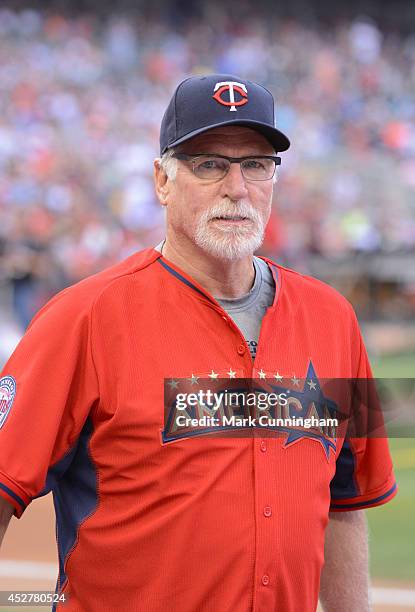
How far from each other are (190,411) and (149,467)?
0.56 feet

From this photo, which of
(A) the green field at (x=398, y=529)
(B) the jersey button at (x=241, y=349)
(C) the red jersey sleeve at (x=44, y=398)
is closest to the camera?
(C) the red jersey sleeve at (x=44, y=398)

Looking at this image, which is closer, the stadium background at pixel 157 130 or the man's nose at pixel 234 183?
the man's nose at pixel 234 183

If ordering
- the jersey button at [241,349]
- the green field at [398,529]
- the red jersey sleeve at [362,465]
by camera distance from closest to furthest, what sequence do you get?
the jersey button at [241,349], the red jersey sleeve at [362,465], the green field at [398,529]

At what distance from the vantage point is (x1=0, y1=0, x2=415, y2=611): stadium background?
47.3ft

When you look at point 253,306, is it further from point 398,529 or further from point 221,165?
point 398,529

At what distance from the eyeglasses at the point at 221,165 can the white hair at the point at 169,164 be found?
17mm

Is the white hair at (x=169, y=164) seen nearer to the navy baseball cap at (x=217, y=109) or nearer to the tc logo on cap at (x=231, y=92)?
the navy baseball cap at (x=217, y=109)

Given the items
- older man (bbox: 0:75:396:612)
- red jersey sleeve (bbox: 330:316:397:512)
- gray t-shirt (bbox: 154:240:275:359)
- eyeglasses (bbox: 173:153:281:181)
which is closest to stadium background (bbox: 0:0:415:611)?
red jersey sleeve (bbox: 330:316:397:512)

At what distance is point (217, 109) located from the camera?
248cm

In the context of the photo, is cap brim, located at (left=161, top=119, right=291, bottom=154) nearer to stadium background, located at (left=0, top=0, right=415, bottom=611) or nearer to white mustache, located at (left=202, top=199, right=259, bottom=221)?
white mustache, located at (left=202, top=199, right=259, bottom=221)

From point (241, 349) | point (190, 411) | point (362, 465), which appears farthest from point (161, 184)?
point (362, 465)

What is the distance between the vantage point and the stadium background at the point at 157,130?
14430mm

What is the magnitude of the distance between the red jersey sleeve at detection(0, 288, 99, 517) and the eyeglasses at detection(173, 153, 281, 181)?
0.47m

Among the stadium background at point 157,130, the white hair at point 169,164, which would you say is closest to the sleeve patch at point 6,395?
the white hair at point 169,164
